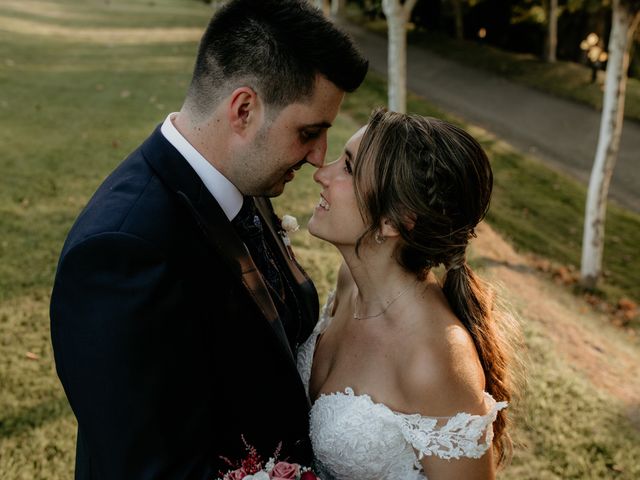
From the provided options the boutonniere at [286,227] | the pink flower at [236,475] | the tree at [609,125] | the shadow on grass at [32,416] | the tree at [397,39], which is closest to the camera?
the pink flower at [236,475]

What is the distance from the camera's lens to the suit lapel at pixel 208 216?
2.26 metres

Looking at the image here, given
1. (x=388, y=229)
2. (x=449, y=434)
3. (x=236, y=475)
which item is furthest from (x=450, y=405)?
(x=236, y=475)

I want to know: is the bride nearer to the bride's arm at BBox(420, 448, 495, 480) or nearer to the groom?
the bride's arm at BBox(420, 448, 495, 480)

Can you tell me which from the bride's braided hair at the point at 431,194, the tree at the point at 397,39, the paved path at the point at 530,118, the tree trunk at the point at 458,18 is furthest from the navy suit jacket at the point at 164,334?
the tree trunk at the point at 458,18

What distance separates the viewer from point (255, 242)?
9.06 feet

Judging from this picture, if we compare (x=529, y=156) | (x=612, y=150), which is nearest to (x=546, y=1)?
(x=529, y=156)

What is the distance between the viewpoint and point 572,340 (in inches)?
264

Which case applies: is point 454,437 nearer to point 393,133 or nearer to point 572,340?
point 393,133

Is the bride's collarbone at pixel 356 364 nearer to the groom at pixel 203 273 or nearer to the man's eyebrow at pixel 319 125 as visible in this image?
the groom at pixel 203 273

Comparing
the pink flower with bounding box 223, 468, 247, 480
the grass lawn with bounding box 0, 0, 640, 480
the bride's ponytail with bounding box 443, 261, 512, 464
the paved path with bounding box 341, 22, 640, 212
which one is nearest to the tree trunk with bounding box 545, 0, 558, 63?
the paved path with bounding box 341, 22, 640, 212

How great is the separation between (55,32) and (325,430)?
2687 cm

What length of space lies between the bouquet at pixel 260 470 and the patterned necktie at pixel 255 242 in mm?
714

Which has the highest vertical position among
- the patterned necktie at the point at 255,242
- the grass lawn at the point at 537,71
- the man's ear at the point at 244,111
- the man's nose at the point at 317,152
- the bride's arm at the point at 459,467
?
the man's ear at the point at 244,111

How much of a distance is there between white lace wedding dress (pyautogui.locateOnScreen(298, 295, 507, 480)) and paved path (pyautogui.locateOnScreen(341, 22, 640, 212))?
10.2 metres
